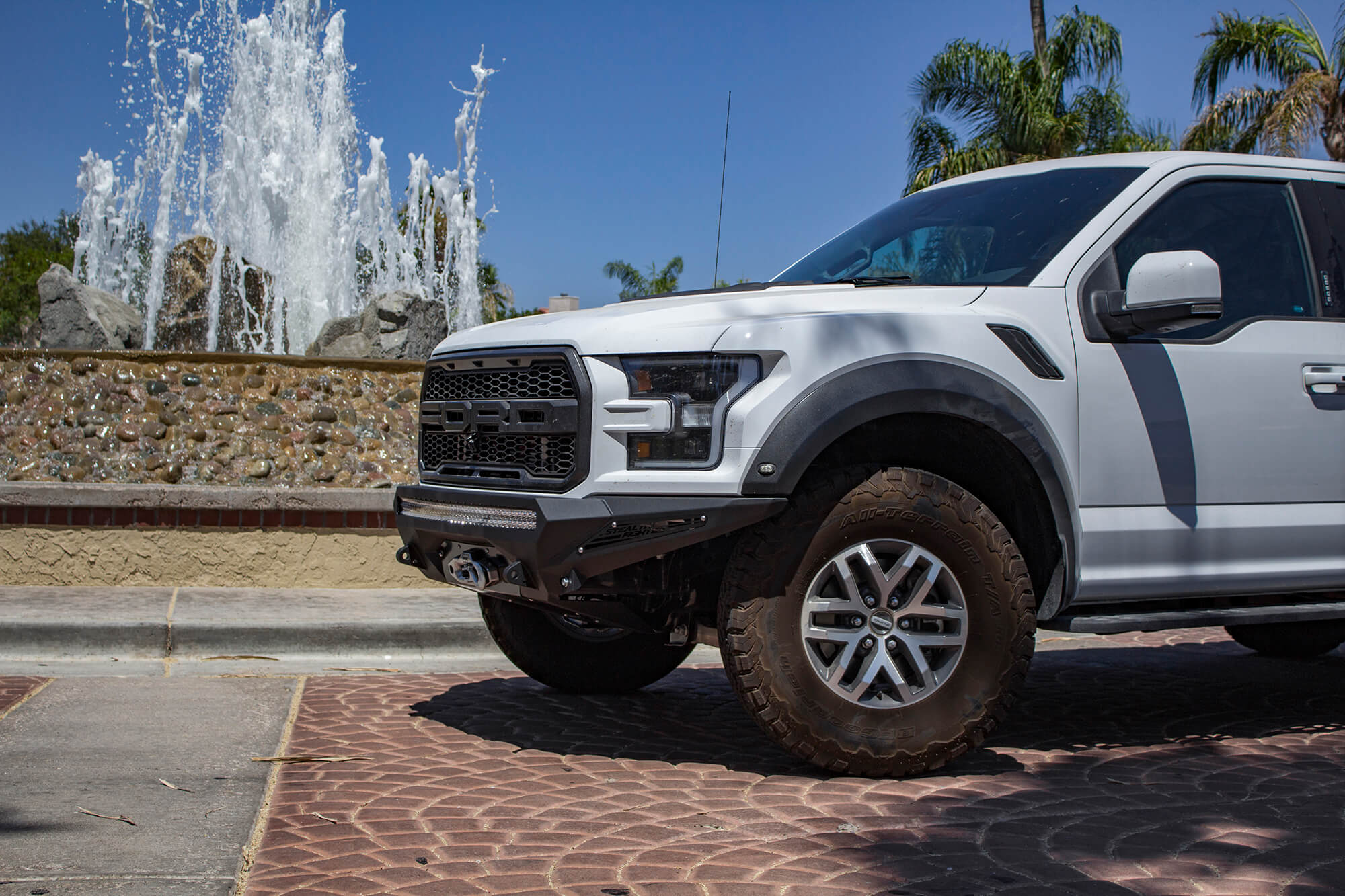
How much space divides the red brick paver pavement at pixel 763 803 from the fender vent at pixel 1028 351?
4.45 ft

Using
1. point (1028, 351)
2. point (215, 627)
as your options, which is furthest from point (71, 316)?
point (1028, 351)

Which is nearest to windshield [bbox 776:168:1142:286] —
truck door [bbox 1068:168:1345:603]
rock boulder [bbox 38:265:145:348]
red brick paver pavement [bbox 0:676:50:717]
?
truck door [bbox 1068:168:1345:603]

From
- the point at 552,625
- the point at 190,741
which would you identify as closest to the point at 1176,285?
the point at 552,625

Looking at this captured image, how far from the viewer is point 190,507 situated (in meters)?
7.43

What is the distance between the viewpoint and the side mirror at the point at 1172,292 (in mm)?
3961

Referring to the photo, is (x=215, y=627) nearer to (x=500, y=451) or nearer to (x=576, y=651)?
(x=576, y=651)

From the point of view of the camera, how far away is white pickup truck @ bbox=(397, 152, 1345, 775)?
382 centimetres

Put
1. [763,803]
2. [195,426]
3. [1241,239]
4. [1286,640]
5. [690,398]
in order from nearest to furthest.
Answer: [763,803], [690,398], [1241,239], [1286,640], [195,426]

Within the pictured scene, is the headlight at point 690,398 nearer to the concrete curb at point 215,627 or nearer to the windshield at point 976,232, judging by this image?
the windshield at point 976,232

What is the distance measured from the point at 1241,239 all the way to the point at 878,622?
2.18 meters

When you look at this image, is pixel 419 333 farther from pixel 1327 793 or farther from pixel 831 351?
pixel 1327 793

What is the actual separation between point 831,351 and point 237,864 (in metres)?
2.23

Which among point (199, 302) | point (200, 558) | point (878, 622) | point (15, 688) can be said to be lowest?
point (15, 688)

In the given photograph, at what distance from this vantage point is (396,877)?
306 centimetres
